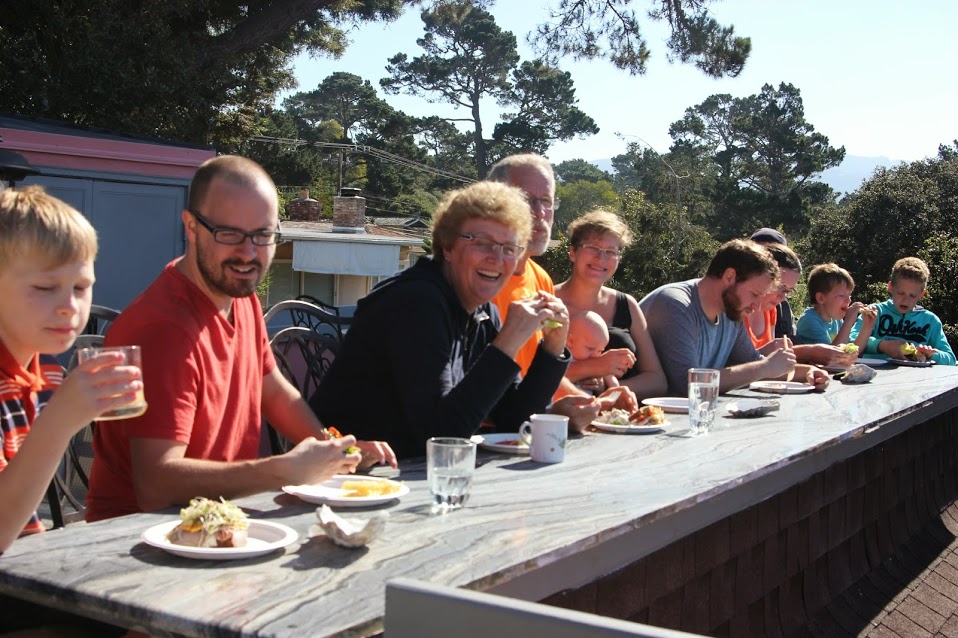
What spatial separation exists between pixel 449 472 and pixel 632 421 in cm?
134

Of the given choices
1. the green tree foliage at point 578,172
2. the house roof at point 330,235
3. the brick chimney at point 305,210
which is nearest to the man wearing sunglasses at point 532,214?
the house roof at point 330,235

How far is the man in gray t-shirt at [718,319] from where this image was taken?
420cm

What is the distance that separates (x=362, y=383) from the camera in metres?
2.64

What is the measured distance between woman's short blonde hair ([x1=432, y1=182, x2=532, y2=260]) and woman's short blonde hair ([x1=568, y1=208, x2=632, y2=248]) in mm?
1178

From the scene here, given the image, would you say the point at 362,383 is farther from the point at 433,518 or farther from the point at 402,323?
the point at 433,518

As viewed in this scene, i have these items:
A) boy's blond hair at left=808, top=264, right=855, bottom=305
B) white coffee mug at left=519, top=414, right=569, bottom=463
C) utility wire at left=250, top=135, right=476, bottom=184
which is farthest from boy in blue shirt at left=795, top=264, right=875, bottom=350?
utility wire at left=250, top=135, right=476, bottom=184

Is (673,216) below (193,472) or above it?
above

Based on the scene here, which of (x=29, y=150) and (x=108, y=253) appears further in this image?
(x=108, y=253)

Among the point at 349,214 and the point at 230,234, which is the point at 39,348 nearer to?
the point at 230,234

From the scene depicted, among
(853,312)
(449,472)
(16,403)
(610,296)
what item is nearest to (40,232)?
(16,403)

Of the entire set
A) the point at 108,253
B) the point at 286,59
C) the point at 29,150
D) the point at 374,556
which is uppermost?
the point at 286,59

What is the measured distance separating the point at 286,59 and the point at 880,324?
52.2 feet

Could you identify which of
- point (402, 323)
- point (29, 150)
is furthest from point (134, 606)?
point (29, 150)

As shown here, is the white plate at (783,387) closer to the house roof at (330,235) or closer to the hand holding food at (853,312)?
the hand holding food at (853,312)
